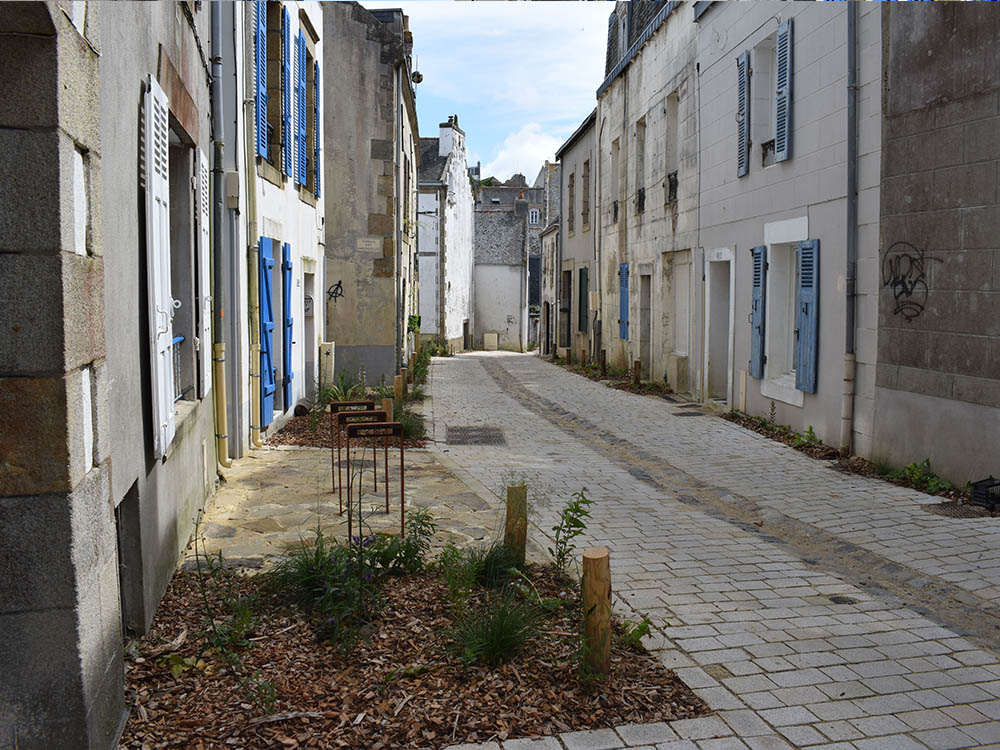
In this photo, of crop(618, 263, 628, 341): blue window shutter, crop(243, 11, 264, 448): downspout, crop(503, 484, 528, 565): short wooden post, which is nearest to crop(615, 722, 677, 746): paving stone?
crop(503, 484, 528, 565): short wooden post

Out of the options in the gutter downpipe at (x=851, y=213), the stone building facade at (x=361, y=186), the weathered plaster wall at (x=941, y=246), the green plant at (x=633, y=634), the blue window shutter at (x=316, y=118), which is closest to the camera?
the green plant at (x=633, y=634)

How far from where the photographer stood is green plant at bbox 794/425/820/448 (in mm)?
A: 9734

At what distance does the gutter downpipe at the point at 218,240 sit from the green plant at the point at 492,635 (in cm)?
406

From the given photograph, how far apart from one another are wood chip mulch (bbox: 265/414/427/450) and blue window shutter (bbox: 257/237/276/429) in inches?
11.9

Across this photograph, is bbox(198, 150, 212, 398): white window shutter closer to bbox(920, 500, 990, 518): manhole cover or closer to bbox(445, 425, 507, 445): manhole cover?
bbox(445, 425, 507, 445): manhole cover

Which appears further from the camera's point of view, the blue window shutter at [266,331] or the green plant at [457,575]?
the blue window shutter at [266,331]

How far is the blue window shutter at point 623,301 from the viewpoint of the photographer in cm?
1911

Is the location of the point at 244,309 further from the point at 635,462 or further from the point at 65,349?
the point at 65,349

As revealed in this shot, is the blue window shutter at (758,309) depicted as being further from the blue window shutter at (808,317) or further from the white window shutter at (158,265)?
the white window shutter at (158,265)

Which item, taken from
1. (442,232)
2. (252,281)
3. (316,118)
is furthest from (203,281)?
(442,232)

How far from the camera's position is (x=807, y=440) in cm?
982

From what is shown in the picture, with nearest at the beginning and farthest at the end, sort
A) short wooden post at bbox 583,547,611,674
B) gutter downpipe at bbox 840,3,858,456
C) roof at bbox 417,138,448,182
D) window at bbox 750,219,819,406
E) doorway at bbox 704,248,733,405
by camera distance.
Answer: short wooden post at bbox 583,547,611,674
gutter downpipe at bbox 840,3,858,456
window at bbox 750,219,819,406
doorway at bbox 704,248,733,405
roof at bbox 417,138,448,182

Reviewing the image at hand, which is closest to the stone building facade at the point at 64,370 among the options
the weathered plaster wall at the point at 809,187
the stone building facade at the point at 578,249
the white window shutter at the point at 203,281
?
the white window shutter at the point at 203,281

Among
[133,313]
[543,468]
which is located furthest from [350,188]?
[133,313]
